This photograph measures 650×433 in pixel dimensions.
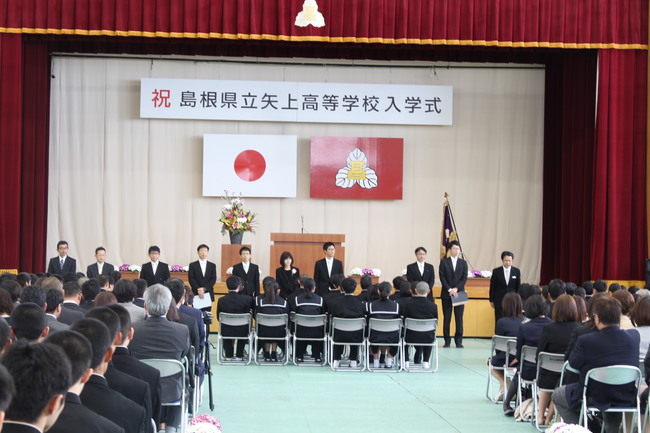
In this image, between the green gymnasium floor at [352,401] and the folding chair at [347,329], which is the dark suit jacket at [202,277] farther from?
the folding chair at [347,329]

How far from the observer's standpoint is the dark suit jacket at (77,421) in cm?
260

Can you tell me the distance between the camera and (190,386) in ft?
20.8

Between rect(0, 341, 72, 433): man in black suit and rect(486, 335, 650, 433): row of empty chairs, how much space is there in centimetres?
395

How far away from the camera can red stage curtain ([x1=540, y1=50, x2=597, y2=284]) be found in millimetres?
13602

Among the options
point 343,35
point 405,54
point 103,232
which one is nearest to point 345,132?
point 405,54

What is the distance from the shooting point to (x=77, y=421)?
8.60 ft

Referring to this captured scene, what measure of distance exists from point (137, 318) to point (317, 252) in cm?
671

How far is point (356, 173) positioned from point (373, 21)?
336 centimetres

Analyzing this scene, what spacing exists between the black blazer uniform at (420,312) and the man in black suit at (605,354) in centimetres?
389

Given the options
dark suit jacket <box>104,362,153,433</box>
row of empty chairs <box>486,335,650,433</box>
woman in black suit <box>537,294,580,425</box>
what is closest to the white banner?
row of empty chairs <box>486,335,650,433</box>

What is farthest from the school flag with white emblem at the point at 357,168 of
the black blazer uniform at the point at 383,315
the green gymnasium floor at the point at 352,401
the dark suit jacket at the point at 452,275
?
the black blazer uniform at the point at 383,315

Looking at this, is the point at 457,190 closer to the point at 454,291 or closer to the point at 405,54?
the point at 405,54

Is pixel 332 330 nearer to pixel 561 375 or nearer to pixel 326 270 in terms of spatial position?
pixel 326 270

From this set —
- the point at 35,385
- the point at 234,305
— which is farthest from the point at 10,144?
the point at 35,385
